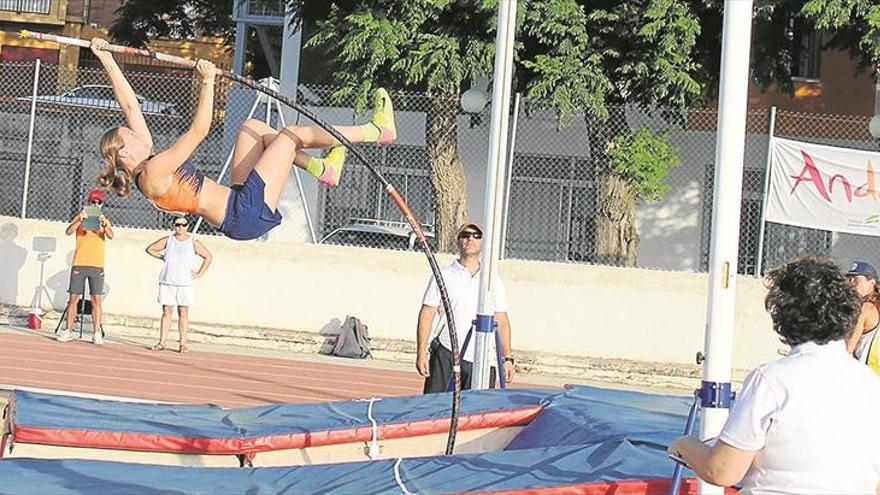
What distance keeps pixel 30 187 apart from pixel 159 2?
52.1ft

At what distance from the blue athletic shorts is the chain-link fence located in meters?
9.07

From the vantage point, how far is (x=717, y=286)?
5.30m

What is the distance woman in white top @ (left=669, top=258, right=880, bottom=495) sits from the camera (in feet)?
13.5

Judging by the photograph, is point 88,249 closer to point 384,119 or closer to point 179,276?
point 179,276

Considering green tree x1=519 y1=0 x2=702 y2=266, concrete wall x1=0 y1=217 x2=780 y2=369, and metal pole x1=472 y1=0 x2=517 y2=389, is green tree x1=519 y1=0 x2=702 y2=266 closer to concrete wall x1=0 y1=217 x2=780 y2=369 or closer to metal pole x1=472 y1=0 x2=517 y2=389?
concrete wall x1=0 y1=217 x2=780 y2=369

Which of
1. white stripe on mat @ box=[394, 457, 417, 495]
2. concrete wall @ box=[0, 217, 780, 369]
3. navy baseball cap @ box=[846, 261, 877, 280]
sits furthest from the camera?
concrete wall @ box=[0, 217, 780, 369]

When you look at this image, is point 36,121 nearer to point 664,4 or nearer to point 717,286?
point 664,4

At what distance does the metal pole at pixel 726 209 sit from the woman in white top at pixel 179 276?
1090cm

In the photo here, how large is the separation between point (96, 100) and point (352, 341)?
17.7 feet

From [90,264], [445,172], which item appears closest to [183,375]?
[90,264]

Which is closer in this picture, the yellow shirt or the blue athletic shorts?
the blue athletic shorts

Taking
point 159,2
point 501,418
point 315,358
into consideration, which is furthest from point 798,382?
point 159,2

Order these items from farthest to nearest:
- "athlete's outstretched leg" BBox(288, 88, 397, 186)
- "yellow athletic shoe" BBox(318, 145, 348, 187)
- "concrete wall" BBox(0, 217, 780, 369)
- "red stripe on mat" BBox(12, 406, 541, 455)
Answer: "concrete wall" BBox(0, 217, 780, 369)
"red stripe on mat" BBox(12, 406, 541, 455)
"yellow athletic shoe" BBox(318, 145, 348, 187)
"athlete's outstretched leg" BBox(288, 88, 397, 186)

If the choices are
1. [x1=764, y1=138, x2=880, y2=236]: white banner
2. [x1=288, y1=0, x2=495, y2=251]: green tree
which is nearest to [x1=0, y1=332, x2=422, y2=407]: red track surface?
[x1=288, y1=0, x2=495, y2=251]: green tree
